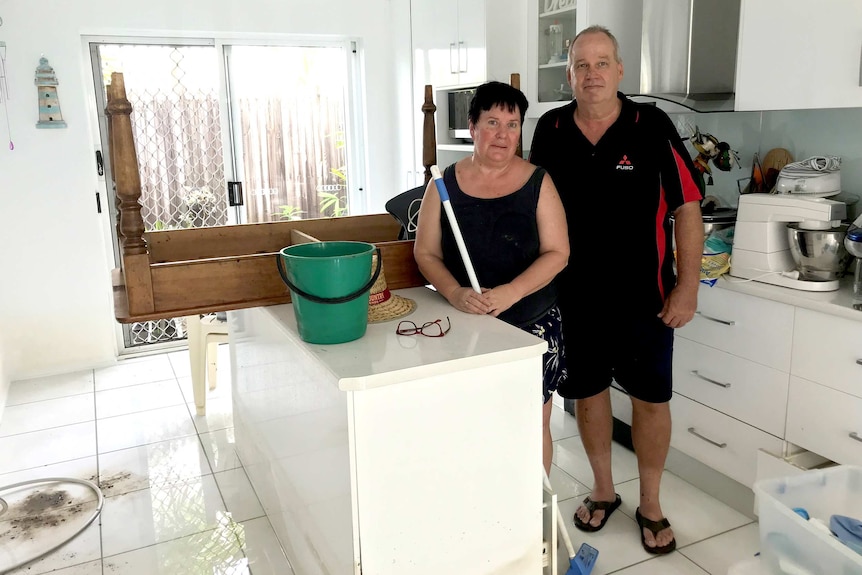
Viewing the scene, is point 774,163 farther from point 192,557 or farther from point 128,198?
point 192,557

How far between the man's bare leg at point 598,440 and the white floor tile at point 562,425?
0.64 m

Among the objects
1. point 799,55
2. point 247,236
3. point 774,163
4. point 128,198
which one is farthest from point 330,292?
point 774,163

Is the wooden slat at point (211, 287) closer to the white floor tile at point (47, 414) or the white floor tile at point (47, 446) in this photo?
the white floor tile at point (47, 446)

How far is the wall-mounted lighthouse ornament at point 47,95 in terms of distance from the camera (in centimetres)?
377

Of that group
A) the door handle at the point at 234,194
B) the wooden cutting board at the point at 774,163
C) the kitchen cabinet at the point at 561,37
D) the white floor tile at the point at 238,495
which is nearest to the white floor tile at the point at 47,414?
the white floor tile at the point at 238,495

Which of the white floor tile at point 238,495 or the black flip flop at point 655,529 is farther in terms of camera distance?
the white floor tile at point 238,495

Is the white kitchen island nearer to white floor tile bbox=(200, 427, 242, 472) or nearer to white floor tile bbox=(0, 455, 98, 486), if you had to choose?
white floor tile bbox=(200, 427, 242, 472)

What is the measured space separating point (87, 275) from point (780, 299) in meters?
3.60

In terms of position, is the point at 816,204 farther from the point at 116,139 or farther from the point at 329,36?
the point at 329,36

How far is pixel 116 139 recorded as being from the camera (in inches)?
70.9

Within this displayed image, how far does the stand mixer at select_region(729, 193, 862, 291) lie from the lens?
2.21 metres

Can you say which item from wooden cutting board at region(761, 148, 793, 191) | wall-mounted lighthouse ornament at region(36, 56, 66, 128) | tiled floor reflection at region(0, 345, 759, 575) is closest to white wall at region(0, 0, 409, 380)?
wall-mounted lighthouse ornament at region(36, 56, 66, 128)

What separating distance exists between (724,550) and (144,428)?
2546mm

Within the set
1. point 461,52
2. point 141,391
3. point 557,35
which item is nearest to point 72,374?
point 141,391
